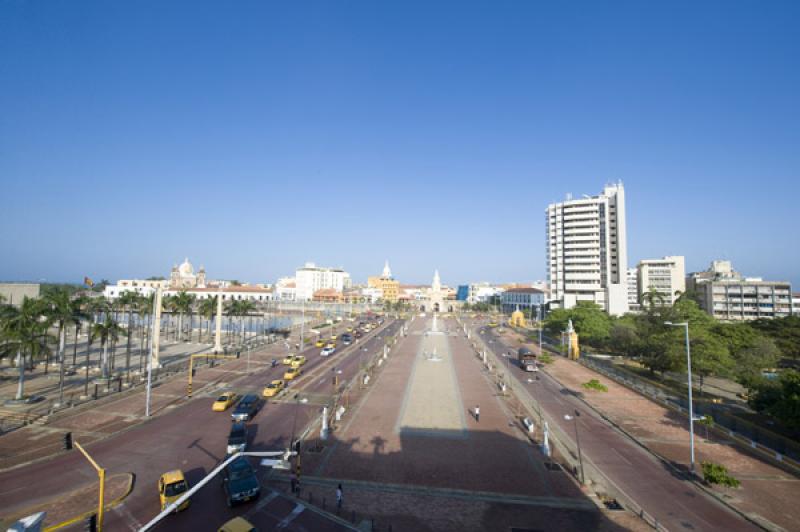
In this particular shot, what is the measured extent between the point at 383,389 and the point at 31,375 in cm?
4197

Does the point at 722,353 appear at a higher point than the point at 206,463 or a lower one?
higher

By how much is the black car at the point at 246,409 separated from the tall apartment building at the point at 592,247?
108m

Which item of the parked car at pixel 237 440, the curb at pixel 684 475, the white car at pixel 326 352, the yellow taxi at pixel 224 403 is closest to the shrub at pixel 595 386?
the curb at pixel 684 475

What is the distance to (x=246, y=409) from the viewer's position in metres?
32.1

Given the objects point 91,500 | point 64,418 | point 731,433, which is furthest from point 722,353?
point 64,418

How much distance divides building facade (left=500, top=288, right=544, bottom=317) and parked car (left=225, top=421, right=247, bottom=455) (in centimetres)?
12817

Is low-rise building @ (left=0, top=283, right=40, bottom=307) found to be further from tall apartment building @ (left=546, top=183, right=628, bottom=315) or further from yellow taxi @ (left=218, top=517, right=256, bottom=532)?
tall apartment building @ (left=546, top=183, right=628, bottom=315)

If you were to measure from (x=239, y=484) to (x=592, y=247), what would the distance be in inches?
4899

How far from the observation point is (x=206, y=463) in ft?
79.2

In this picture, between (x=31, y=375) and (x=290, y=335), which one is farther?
(x=290, y=335)

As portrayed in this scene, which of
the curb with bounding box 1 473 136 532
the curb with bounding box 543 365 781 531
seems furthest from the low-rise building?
the curb with bounding box 543 365 781 531

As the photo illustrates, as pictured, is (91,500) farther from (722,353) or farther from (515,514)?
(722,353)

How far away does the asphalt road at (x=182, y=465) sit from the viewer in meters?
18.6

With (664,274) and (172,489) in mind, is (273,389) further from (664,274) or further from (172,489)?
(664,274)
